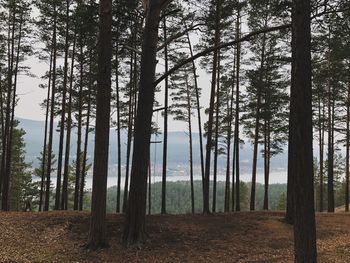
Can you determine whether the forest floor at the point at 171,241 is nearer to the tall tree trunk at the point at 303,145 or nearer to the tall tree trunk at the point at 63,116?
the tall tree trunk at the point at 303,145

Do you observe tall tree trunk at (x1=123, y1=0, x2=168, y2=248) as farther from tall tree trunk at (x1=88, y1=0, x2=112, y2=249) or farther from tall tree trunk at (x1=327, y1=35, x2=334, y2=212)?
tall tree trunk at (x1=327, y1=35, x2=334, y2=212)

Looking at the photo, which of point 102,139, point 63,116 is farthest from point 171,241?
point 63,116

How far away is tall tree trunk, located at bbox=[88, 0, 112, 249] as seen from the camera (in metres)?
8.97

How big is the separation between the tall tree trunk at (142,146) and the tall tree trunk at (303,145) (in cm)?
458

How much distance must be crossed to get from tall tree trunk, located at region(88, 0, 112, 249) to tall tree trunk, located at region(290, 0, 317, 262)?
5.11 m

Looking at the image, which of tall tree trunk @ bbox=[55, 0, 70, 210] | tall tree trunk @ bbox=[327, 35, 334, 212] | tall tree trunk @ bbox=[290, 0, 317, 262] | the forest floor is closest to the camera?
tall tree trunk @ bbox=[290, 0, 317, 262]

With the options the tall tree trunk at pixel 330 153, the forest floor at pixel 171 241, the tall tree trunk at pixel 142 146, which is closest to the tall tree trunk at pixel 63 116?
the forest floor at pixel 171 241

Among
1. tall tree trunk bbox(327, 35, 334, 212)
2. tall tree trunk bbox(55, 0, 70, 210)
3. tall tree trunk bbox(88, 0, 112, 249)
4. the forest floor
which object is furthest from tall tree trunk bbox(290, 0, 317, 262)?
tall tree trunk bbox(327, 35, 334, 212)

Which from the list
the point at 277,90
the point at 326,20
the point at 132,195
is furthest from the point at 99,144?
the point at 277,90

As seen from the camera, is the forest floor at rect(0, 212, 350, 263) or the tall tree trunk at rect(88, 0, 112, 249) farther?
the tall tree trunk at rect(88, 0, 112, 249)

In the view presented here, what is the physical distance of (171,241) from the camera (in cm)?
1030

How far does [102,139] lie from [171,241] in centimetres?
375

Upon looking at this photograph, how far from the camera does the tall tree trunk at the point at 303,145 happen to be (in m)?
5.47

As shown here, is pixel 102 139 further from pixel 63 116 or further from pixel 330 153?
pixel 330 153
